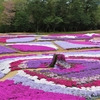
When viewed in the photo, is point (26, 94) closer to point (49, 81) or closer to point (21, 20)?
point (49, 81)

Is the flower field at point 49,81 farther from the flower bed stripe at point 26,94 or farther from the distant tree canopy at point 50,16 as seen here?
the distant tree canopy at point 50,16

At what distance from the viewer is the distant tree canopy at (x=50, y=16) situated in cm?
6825

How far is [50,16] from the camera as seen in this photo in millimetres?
68000

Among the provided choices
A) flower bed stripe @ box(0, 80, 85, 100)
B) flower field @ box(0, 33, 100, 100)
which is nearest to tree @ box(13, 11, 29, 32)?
flower field @ box(0, 33, 100, 100)

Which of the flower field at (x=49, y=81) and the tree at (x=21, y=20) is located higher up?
the tree at (x=21, y=20)

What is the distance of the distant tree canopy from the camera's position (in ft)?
224

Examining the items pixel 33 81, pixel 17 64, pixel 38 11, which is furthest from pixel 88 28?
pixel 33 81

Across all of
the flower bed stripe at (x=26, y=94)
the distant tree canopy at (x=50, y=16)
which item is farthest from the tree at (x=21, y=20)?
the flower bed stripe at (x=26, y=94)

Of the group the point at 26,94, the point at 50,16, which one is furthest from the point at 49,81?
the point at 50,16

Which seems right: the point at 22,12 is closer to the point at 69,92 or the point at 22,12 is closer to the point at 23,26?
the point at 23,26

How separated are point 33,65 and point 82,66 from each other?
10.4 feet

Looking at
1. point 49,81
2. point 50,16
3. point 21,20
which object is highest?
point 50,16

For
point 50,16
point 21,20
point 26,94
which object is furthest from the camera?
point 50,16

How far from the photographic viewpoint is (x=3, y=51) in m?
29.2
